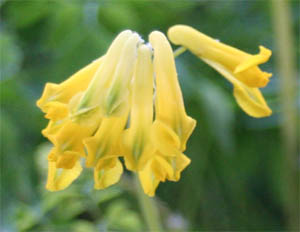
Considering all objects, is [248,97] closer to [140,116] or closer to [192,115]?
[140,116]

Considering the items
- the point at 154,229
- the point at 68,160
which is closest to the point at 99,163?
the point at 68,160

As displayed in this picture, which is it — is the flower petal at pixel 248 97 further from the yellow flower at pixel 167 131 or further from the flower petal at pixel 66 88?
the flower petal at pixel 66 88

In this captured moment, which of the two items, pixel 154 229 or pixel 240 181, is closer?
pixel 154 229

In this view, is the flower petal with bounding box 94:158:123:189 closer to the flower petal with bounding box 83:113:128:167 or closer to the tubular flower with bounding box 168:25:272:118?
the flower petal with bounding box 83:113:128:167

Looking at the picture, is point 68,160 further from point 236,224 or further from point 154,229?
point 236,224

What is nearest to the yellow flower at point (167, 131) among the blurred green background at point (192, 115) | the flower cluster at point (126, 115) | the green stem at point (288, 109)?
the flower cluster at point (126, 115)
